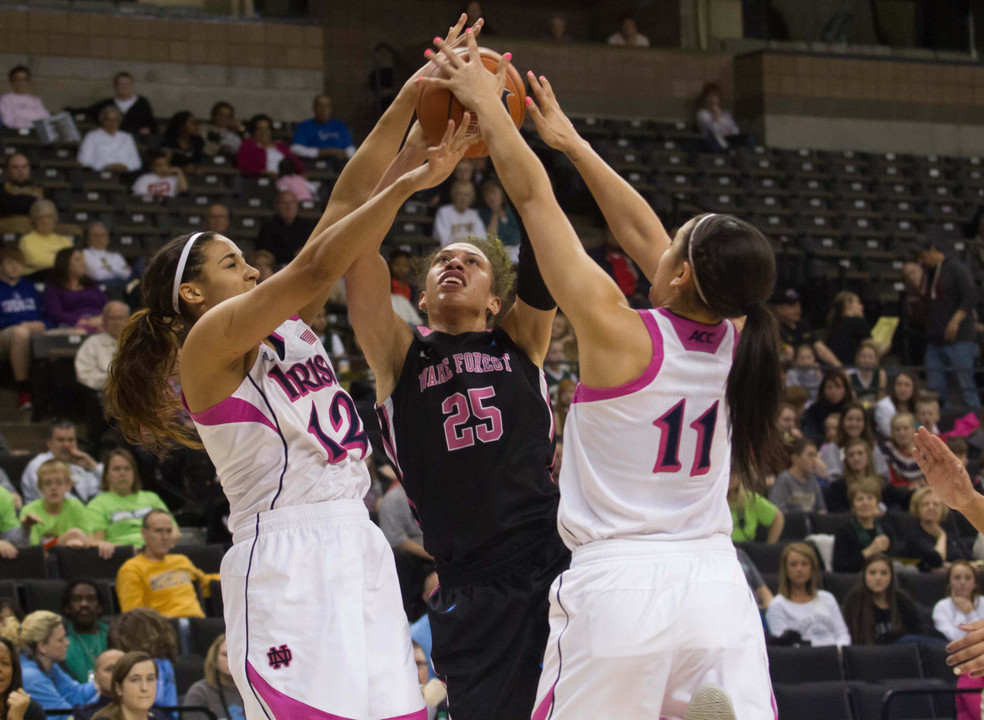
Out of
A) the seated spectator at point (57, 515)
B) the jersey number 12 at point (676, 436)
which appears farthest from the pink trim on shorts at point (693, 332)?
the seated spectator at point (57, 515)

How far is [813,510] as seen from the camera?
9.45 metres

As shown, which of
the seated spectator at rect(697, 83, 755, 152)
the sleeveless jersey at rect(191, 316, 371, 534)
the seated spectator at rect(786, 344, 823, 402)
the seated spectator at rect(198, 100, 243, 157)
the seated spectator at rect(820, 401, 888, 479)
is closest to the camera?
the sleeveless jersey at rect(191, 316, 371, 534)

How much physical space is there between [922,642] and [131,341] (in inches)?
226

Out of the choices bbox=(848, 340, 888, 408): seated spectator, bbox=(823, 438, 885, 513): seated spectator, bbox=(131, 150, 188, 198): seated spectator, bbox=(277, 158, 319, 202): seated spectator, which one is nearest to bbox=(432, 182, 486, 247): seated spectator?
bbox=(277, 158, 319, 202): seated spectator

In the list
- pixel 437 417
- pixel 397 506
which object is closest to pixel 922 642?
pixel 397 506

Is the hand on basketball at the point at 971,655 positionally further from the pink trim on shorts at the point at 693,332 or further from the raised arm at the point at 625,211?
the raised arm at the point at 625,211

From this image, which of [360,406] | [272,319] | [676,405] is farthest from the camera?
[360,406]

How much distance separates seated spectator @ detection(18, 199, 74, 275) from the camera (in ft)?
34.4

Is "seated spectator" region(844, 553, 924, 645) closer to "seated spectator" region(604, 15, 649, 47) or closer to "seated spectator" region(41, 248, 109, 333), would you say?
"seated spectator" region(41, 248, 109, 333)

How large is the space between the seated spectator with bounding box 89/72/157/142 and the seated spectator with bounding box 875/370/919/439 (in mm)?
7673

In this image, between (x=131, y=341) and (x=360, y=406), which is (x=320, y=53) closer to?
(x=360, y=406)

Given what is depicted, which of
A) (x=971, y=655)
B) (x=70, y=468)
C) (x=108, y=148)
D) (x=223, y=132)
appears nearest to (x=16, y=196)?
(x=108, y=148)

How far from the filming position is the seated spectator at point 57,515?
7.40 metres

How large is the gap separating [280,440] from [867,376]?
8.92 m
